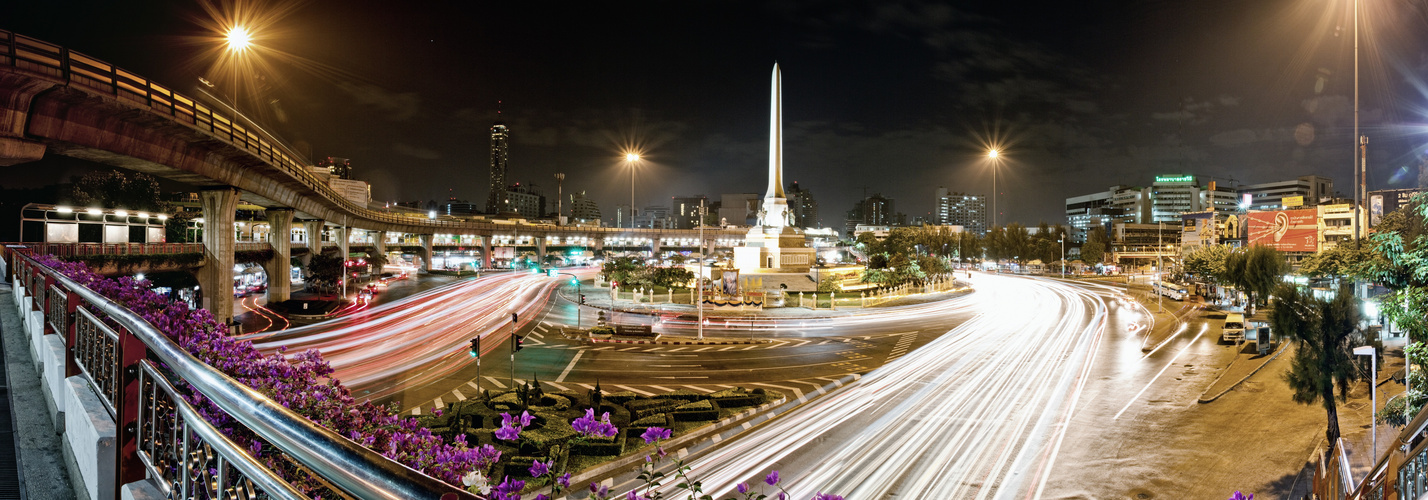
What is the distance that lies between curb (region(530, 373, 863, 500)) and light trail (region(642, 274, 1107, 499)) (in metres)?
0.44

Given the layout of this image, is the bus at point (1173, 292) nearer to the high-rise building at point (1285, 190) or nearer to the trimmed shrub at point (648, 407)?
the trimmed shrub at point (648, 407)

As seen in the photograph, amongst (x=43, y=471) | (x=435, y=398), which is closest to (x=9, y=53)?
(x=435, y=398)

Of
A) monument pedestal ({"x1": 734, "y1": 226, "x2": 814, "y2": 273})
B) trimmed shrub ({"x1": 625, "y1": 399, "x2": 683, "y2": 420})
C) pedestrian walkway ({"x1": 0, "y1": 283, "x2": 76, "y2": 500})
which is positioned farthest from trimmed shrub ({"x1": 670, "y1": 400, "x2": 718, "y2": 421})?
monument pedestal ({"x1": 734, "y1": 226, "x2": 814, "y2": 273})

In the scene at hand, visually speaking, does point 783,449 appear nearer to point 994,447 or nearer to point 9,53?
point 994,447

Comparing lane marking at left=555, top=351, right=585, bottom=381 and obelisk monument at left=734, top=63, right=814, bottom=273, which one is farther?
obelisk monument at left=734, top=63, right=814, bottom=273

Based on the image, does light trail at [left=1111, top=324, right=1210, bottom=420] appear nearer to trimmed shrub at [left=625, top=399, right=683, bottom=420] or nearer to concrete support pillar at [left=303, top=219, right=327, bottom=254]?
trimmed shrub at [left=625, top=399, right=683, bottom=420]

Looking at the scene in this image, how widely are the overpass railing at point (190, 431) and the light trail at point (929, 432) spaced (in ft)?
30.4

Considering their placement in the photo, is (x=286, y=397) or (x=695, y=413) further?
(x=695, y=413)

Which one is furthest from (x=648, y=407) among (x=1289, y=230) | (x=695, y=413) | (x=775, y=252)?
(x=1289, y=230)

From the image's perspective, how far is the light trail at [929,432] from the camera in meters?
12.2

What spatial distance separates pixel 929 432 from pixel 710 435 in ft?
17.7

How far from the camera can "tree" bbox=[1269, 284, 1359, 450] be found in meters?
15.3

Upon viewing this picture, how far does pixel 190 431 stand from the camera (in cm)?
285

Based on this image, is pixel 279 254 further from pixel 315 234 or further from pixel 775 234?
pixel 775 234
